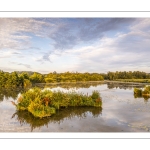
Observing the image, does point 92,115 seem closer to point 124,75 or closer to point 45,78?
point 124,75

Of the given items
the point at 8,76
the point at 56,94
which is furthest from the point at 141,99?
the point at 8,76

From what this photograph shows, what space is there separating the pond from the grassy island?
11 centimetres

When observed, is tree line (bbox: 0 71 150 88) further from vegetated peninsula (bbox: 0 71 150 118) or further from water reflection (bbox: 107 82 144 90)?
water reflection (bbox: 107 82 144 90)

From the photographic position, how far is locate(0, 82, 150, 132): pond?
4617mm

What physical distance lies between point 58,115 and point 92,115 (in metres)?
0.74

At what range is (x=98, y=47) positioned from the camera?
5.24 metres

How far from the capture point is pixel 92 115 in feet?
16.9

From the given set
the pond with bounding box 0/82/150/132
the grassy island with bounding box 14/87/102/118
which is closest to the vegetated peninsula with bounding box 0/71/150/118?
the grassy island with bounding box 14/87/102/118

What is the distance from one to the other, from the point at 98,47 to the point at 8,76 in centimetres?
208
